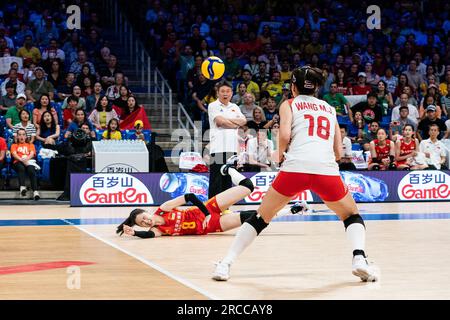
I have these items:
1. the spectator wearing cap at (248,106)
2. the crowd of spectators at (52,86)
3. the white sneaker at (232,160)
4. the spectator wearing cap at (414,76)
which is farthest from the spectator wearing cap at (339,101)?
the white sneaker at (232,160)

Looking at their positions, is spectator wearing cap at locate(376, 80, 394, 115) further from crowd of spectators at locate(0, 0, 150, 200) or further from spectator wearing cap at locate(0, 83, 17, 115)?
spectator wearing cap at locate(0, 83, 17, 115)

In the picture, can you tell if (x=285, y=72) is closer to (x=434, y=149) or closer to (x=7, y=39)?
(x=434, y=149)

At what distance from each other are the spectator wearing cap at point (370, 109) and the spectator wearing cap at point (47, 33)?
7.80 metres

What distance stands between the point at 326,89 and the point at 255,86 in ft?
6.54

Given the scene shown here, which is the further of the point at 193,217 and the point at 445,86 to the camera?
the point at 445,86

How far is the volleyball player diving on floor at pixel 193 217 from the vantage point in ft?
37.9

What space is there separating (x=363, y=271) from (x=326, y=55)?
17746 mm

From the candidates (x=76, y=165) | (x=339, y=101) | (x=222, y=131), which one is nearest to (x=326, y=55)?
(x=339, y=101)

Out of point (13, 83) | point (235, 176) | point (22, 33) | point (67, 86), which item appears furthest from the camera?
point (22, 33)

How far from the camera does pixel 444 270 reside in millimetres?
8805

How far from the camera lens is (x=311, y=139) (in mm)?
8359

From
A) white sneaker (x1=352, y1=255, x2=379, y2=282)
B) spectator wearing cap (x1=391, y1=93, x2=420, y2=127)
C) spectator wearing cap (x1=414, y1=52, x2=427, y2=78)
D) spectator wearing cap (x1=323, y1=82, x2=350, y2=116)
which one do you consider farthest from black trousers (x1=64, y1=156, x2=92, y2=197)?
→ white sneaker (x1=352, y1=255, x2=379, y2=282)
